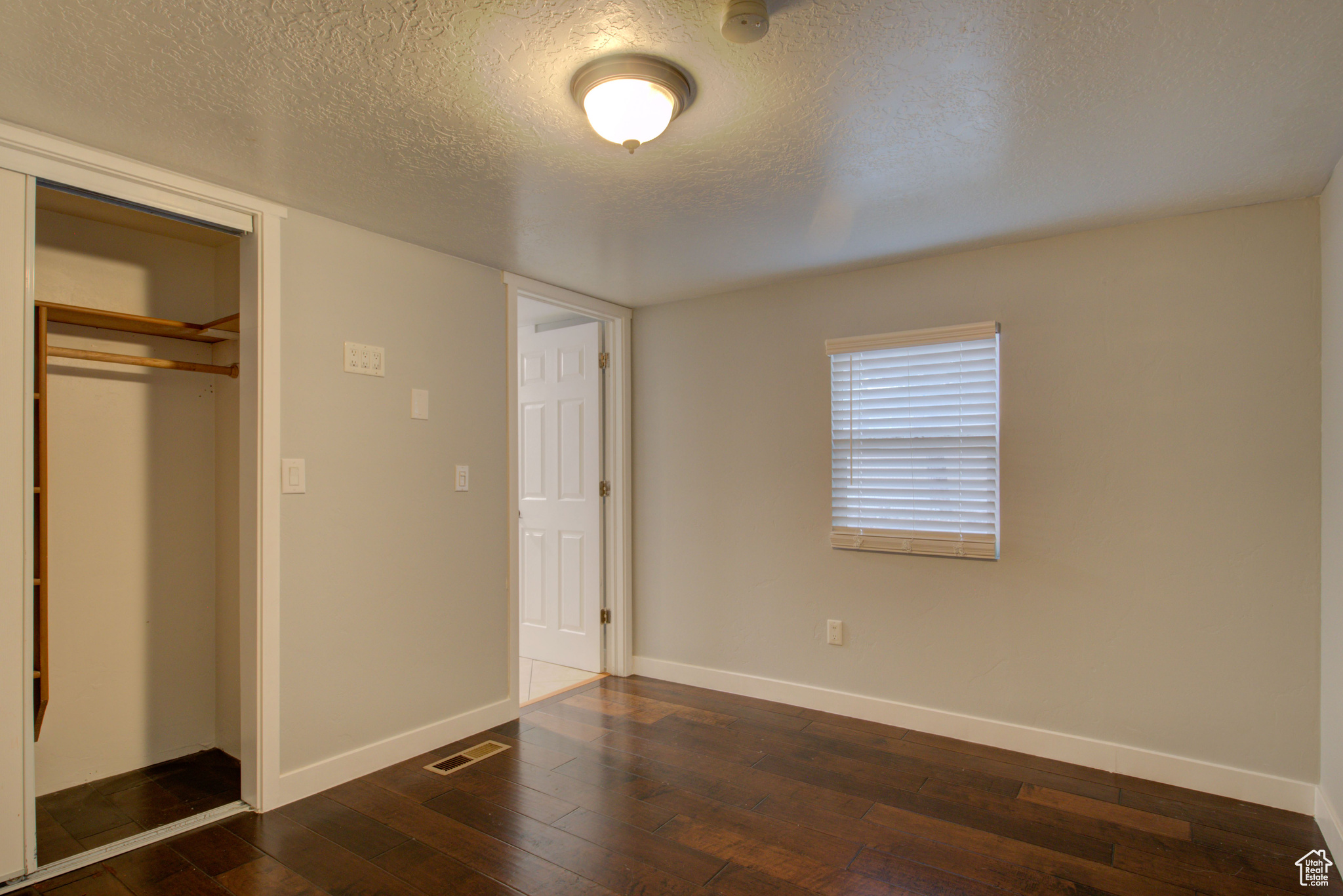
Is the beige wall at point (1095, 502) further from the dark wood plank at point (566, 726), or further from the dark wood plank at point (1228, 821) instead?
the dark wood plank at point (566, 726)

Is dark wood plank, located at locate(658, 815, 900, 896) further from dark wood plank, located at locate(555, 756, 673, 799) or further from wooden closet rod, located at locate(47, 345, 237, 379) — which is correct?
wooden closet rod, located at locate(47, 345, 237, 379)

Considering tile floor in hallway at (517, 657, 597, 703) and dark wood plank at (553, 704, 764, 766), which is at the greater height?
dark wood plank at (553, 704, 764, 766)

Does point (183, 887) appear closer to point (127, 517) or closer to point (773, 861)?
point (127, 517)

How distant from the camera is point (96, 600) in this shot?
9.03ft

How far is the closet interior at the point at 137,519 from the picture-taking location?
8.57 feet

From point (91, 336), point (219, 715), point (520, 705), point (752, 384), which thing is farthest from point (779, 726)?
point (91, 336)

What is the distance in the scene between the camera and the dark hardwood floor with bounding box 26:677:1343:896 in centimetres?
205

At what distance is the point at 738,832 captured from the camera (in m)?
2.34

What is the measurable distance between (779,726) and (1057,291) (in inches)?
88.2

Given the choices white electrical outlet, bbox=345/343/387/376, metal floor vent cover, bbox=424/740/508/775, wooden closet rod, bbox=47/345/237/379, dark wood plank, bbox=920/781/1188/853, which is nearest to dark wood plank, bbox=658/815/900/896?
dark wood plank, bbox=920/781/1188/853

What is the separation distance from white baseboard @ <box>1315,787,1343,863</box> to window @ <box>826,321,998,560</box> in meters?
1.25

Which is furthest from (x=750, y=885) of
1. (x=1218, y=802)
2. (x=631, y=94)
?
(x=631, y=94)

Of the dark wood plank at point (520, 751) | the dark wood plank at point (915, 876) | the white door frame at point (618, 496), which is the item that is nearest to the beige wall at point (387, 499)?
the dark wood plank at point (520, 751)

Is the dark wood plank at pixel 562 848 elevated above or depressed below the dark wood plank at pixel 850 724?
above
